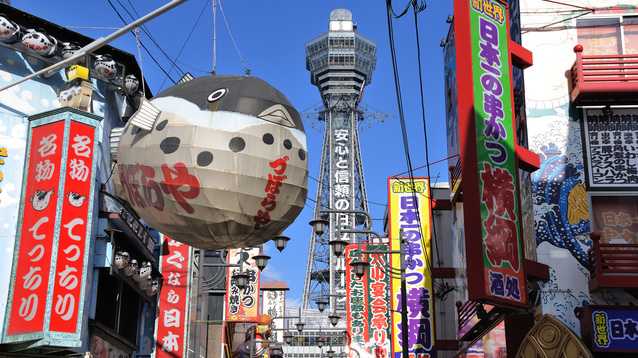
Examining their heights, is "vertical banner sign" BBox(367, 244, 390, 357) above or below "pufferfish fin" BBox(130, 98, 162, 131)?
below

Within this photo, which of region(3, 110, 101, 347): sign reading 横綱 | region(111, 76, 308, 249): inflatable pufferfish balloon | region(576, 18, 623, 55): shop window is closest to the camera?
region(111, 76, 308, 249): inflatable pufferfish balloon

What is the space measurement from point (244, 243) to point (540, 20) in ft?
49.2

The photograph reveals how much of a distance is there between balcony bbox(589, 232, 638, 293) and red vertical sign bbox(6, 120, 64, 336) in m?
A: 13.2

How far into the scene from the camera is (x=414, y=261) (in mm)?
30516

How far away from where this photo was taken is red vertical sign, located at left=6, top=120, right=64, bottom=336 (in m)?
19.5

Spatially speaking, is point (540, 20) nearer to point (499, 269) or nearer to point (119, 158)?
point (499, 269)

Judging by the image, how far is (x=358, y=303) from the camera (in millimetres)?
41094

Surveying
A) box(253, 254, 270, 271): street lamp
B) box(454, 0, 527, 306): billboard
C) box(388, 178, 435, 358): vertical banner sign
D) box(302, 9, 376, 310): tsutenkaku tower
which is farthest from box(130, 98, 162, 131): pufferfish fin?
box(302, 9, 376, 310): tsutenkaku tower

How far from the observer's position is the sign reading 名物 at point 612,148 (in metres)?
20.9

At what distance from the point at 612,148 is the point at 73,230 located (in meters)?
14.0

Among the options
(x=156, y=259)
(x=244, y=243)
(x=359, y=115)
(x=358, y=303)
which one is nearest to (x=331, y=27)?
(x=359, y=115)

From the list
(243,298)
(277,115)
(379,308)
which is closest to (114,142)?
(277,115)

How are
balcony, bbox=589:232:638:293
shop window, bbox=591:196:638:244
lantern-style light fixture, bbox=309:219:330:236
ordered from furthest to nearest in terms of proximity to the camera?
lantern-style light fixture, bbox=309:219:330:236
shop window, bbox=591:196:638:244
balcony, bbox=589:232:638:293

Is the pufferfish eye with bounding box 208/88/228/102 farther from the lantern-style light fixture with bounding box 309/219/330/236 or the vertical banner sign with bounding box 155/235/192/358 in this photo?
the vertical banner sign with bounding box 155/235/192/358
